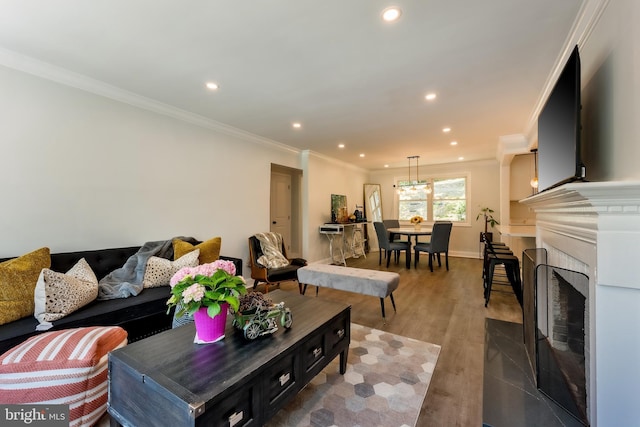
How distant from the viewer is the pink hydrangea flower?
132 centimetres

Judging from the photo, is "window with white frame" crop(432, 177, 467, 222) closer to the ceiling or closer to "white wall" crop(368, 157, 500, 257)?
"white wall" crop(368, 157, 500, 257)

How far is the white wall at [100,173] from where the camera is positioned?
2.23 m

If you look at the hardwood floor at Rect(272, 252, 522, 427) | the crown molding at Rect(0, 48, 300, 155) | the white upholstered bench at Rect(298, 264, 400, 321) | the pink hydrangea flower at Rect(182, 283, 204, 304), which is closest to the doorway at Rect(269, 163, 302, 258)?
the hardwood floor at Rect(272, 252, 522, 427)

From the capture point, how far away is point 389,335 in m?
2.58

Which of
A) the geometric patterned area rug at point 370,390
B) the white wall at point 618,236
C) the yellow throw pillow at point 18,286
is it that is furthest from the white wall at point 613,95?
the yellow throw pillow at point 18,286

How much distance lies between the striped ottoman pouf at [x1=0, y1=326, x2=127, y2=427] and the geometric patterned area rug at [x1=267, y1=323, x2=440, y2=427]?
104 centimetres

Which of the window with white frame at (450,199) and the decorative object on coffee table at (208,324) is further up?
the window with white frame at (450,199)

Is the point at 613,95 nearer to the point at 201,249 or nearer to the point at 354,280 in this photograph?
the point at 354,280

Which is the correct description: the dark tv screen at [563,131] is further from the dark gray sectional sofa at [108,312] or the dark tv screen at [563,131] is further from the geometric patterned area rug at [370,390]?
the dark gray sectional sofa at [108,312]

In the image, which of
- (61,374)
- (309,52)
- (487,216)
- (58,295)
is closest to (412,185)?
(487,216)

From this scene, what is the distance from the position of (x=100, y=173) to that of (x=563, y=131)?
402 centimetres

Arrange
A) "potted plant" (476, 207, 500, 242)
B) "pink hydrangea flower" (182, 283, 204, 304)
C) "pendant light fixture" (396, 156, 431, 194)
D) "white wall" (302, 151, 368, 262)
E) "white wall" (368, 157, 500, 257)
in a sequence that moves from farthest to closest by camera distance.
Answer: "pendant light fixture" (396, 156, 431, 194) → "white wall" (368, 157, 500, 257) → "potted plant" (476, 207, 500, 242) → "white wall" (302, 151, 368, 262) → "pink hydrangea flower" (182, 283, 204, 304)

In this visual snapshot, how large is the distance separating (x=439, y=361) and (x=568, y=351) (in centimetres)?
86

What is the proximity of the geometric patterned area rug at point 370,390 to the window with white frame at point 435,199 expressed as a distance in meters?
5.15
